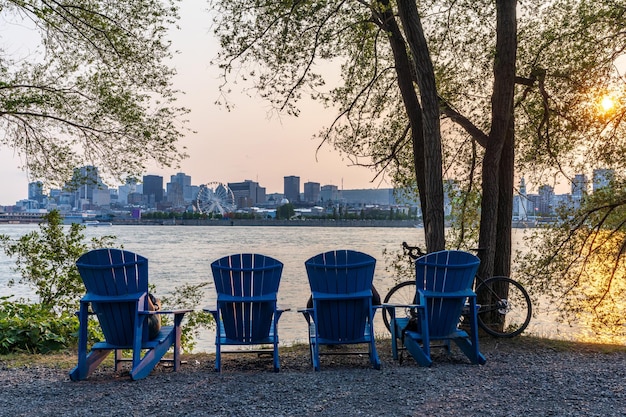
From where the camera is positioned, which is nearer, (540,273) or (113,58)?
(113,58)

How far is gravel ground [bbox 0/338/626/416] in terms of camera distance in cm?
381

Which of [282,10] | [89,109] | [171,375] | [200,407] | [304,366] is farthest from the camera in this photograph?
[89,109]

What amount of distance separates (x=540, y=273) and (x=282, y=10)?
5967 mm

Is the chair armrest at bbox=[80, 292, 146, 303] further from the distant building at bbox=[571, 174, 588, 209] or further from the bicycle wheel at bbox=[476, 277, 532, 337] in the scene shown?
the distant building at bbox=[571, 174, 588, 209]

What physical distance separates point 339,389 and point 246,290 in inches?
48.5

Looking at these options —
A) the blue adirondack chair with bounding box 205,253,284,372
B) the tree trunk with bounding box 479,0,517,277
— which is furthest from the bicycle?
the blue adirondack chair with bounding box 205,253,284,372

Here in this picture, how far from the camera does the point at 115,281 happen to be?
4.76m

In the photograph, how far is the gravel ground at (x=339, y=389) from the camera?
3.81 m

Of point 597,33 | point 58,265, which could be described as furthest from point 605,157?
point 58,265

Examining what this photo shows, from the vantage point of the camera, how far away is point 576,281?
31.5 feet

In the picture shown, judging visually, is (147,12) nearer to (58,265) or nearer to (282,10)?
(282,10)

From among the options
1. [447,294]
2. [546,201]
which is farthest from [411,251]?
[546,201]

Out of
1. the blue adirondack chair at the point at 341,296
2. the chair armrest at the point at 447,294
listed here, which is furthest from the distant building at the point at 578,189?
the blue adirondack chair at the point at 341,296

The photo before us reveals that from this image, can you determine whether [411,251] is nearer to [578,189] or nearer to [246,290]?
[246,290]
